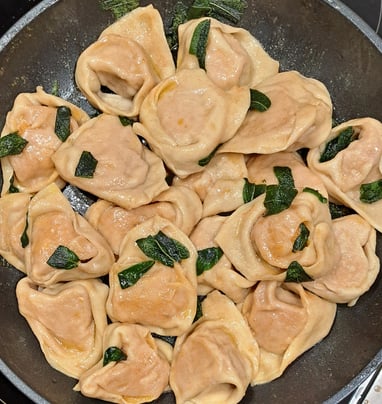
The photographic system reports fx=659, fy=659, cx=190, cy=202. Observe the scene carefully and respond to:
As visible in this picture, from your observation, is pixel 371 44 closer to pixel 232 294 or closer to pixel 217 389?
pixel 232 294

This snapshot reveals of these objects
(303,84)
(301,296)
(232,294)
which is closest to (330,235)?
(301,296)

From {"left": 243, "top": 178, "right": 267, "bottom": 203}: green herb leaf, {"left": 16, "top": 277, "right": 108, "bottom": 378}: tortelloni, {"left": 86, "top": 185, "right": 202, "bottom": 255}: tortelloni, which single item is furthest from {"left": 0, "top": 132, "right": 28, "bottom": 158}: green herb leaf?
{"left": 243, "top": 178, "right": 267, "bottom": 203}: green herb leaf

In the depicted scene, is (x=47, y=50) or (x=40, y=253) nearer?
(x=40, y=253)

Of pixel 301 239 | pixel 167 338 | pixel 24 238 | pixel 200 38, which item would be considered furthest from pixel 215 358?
pixel 200 38

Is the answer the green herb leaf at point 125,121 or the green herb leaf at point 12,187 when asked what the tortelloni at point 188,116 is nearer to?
the green herb leaf at point 125,121

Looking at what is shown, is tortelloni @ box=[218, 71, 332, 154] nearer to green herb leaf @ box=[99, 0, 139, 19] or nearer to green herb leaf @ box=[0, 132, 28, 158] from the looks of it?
green herb leaf @ box=[99, 0, 139, 19]

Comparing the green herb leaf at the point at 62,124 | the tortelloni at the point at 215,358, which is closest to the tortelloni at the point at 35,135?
the green herb leaf at the point at 62,124
